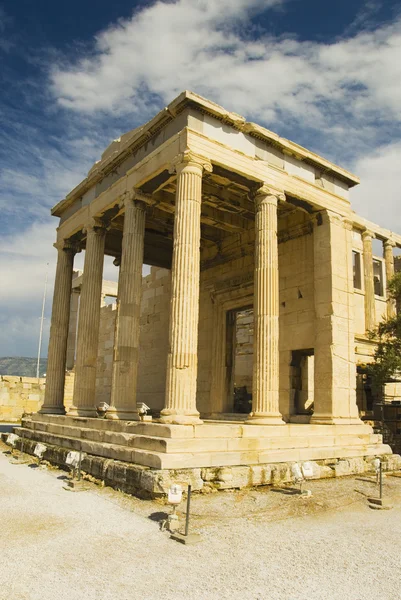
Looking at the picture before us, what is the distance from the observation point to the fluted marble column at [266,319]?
1302 centimetres

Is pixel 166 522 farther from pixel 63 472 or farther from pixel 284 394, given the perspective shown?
pixel 284 394

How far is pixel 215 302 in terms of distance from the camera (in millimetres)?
20766

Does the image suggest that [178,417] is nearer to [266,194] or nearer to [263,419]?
[263,419]

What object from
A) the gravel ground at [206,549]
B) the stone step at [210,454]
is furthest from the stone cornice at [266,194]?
the gravel ground at [206,549]

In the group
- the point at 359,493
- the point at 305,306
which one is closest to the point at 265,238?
the point at 305,306

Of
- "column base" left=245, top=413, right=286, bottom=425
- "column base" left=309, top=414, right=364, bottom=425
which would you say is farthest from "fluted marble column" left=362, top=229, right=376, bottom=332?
"column base" left=245, top=413, right=286, bottom=425

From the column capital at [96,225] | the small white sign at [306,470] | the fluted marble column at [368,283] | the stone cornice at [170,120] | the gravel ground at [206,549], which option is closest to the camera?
the gravel ground at [206,549]

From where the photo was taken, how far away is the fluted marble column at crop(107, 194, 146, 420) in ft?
46.1

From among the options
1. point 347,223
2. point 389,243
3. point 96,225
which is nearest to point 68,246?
point 96,225

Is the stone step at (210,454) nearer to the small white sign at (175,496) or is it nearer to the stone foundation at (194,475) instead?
the stone foundation at (194,475)

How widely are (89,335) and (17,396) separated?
15743mm

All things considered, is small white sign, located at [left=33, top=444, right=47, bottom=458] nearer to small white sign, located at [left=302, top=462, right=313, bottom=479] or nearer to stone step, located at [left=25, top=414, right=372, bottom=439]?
stone step, located at [left=25, top=414, right=372, bottom=439]

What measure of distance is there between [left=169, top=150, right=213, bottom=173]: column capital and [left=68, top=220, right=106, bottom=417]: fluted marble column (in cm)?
533

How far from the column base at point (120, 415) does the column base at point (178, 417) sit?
263 cm
